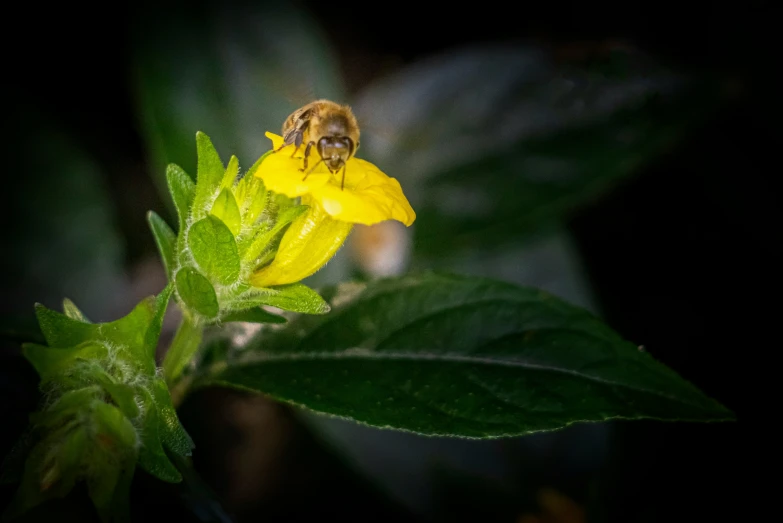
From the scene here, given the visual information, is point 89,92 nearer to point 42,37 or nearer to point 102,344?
point 42,37

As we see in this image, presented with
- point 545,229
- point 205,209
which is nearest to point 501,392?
point 205,209

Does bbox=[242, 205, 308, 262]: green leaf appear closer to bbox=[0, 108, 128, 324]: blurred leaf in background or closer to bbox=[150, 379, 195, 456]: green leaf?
bbox=[150, 379, 195, 456]: green leaf

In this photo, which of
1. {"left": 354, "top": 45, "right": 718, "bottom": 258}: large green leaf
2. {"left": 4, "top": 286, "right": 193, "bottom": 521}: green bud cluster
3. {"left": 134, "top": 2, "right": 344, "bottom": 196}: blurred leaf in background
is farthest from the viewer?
{"left": 354, "top": 45, "right": 718, "bottom": 258}: large green leaf

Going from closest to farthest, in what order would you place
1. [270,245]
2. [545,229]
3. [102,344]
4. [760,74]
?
1. [102,344]
2. [270,245]
3. [545,229]
4. [760,74]

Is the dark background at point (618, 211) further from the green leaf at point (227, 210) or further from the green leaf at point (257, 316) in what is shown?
the green leaf at point (227, 210)

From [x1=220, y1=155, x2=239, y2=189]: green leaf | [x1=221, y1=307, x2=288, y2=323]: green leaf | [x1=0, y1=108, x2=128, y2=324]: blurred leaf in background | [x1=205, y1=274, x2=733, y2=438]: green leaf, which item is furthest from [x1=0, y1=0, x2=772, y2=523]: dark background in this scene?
[x1=220, y1=155, x2=239, y2=189]: green leaf

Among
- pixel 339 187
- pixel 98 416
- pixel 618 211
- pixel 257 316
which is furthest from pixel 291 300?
pixel 618 211

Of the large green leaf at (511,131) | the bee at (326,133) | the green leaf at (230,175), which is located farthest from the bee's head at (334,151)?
the large green leaf at (511,131)
